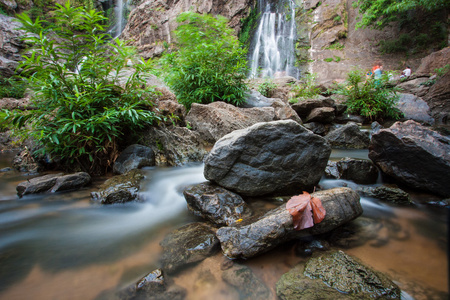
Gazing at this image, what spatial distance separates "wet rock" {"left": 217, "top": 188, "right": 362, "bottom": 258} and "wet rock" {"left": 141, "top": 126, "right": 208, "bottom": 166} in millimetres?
2730

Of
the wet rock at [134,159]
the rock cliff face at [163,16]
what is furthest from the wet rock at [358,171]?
the rock cliff face at [163,16]

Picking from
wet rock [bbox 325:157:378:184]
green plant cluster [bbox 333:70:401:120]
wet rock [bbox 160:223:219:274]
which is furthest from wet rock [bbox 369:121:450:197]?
green plant cluster [bbox 333:70:401:120]

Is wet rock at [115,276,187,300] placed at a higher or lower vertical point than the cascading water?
lower

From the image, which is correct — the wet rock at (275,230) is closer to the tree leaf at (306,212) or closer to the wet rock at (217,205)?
the tree leaf at (306,212)

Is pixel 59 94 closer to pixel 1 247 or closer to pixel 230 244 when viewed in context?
pixel 1 247

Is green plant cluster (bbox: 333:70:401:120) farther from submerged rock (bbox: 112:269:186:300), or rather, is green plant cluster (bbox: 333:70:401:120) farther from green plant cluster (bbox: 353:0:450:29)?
submerged rock (bbox: 112:269:186:300)

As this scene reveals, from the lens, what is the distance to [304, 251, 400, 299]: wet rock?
163 cm

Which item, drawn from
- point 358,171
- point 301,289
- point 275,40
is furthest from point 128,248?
point 275,40

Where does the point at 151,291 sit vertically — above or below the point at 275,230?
below

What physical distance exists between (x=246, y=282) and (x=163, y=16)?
2329cm

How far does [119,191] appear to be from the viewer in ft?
10.2

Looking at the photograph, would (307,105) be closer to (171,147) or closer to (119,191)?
(171,147)

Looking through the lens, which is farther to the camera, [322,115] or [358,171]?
[322,115]

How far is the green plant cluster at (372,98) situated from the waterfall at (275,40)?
32.4ft
